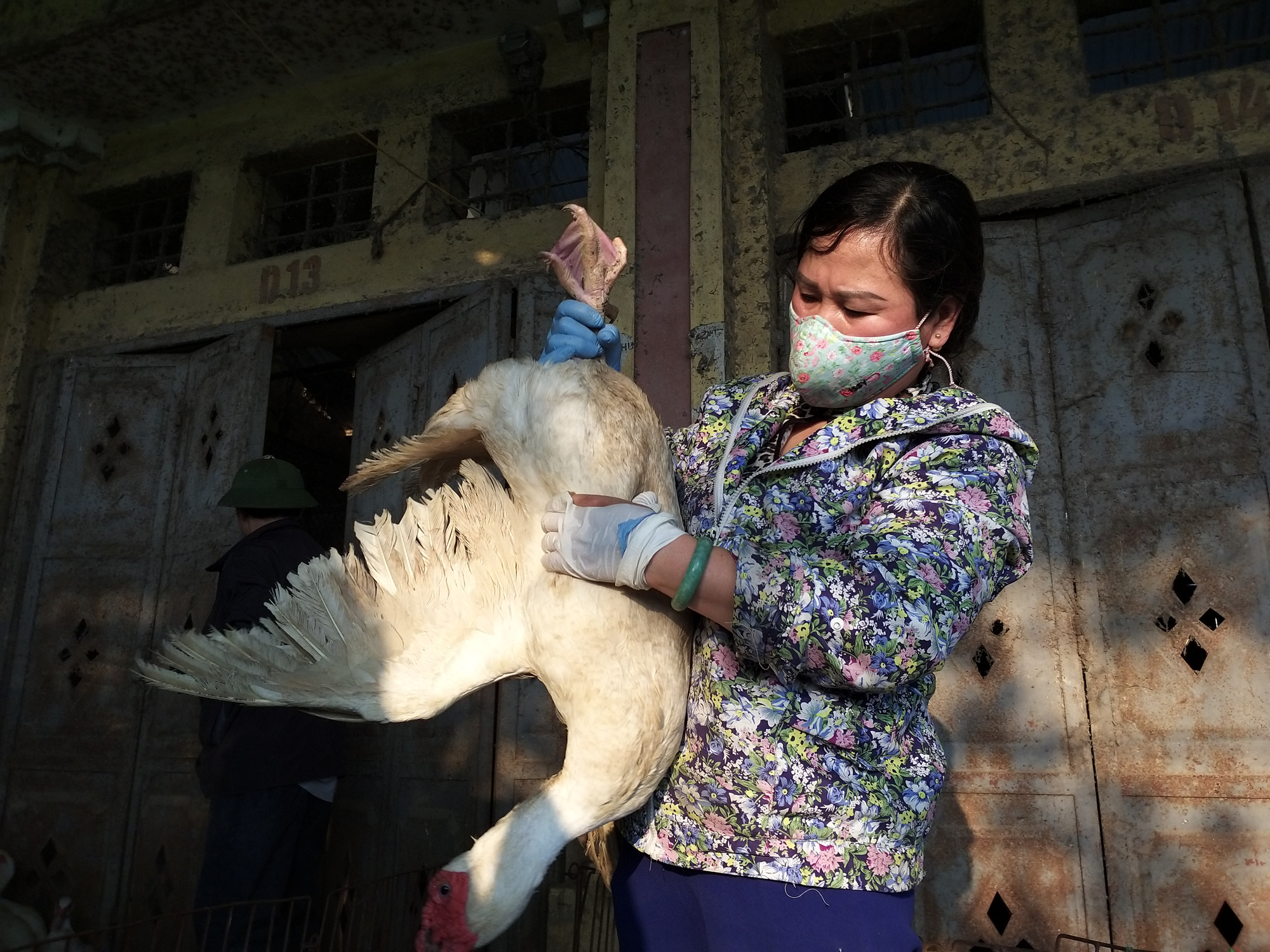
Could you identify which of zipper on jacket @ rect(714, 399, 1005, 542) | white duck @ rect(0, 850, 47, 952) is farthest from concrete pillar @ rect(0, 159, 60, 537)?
zipper on jacket @ rect(714, 399, 1005, 542)

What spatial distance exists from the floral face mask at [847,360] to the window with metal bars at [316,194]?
419cm

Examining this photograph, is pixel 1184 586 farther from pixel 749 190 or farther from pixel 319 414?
pixel 319 414

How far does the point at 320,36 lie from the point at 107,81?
4.62 ft

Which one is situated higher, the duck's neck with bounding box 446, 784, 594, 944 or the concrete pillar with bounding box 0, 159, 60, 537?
the concrete pillar with bounding box 0, 159, 60, 537

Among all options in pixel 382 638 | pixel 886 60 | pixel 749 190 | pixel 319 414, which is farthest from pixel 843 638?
pixel 319 414

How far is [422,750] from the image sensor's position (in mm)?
4062

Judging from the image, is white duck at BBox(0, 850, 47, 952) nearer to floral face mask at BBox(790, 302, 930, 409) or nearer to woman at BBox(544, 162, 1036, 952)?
woman at BBox(544, 162, 1036, 952)

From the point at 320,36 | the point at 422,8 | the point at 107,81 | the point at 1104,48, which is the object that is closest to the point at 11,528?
the point at 107,81

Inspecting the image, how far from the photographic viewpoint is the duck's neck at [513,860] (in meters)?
1.33

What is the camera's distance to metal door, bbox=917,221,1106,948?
316cm

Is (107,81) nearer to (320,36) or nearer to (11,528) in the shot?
(320,36)

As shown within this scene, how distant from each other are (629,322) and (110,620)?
3418mm

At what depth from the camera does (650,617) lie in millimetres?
1322

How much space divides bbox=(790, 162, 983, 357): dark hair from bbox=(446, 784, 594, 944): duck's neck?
960 millimetres
